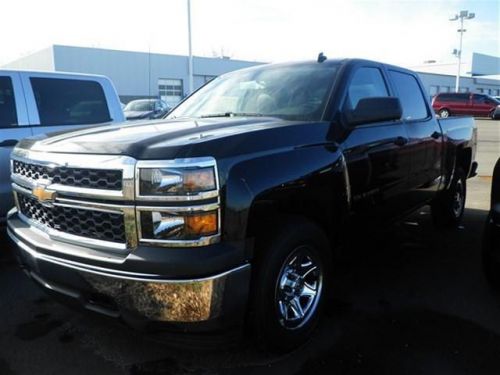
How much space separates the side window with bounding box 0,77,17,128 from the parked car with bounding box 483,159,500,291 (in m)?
4.63

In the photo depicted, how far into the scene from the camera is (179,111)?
426 cm

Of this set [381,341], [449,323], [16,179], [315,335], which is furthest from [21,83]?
[449,323]

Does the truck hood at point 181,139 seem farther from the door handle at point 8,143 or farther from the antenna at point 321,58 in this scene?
the door handle at point 8,143

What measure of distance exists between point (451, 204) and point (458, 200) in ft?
0.78

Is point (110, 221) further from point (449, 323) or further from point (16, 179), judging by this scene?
point (449, 323)

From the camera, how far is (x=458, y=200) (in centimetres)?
592

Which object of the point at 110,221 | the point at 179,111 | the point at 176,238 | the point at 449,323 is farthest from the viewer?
the point at 179,111

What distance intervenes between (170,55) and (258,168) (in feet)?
132

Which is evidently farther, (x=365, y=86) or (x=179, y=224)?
(x=365, y=86)

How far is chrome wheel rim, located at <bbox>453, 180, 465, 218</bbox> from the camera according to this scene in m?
5.83

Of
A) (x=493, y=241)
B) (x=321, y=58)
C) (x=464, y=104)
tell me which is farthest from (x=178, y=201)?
(x=464, y=104)

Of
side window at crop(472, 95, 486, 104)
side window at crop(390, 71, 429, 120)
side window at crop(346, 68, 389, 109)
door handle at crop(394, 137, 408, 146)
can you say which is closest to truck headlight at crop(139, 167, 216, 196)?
side window at crop(346, 68, 389, 109)

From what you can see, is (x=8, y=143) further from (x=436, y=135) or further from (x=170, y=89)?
(x=170, y=89)

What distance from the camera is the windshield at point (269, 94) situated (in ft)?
11.2
